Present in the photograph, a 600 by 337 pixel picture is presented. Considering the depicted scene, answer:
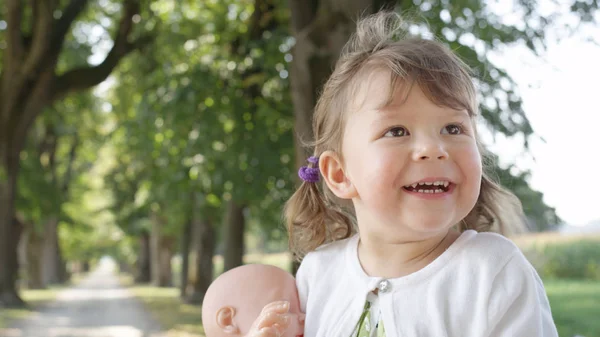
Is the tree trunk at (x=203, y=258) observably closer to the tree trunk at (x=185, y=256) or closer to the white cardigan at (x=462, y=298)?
the tree trunk at (x=185, y=256)

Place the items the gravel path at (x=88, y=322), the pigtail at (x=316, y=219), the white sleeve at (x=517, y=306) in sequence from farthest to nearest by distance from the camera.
Answer: the gravel path at (x=88, y=322), the pigtail at (x=316, y=219), the white sleeve at (x=517, y=306)

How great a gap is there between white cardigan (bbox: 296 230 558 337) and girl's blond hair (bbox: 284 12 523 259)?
31 centimetres

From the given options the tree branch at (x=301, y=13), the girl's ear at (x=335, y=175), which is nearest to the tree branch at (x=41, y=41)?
the tree branch at (x=301, y=13)

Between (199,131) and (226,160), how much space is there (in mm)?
512

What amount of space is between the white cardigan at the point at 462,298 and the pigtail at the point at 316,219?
34 centimetres

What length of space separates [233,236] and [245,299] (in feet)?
32.9

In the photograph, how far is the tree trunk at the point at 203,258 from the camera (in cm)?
1513

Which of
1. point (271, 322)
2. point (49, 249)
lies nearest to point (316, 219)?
point (271, 322)

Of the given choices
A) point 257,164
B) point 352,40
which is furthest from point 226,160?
point 352,40

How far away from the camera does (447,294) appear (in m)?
1.79

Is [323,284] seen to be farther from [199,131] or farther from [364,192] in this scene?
[199,131]

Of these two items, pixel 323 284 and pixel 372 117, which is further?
pixel 323 284

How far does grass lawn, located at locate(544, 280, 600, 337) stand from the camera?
9.70m

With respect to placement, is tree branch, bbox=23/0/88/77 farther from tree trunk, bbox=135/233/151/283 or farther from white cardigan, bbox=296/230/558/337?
tree trunk, bbox=135/233/151/283
